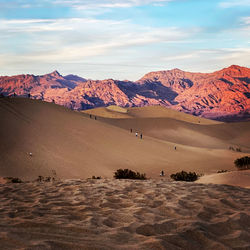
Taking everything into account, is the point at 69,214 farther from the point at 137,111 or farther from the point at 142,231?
the point at 137,111

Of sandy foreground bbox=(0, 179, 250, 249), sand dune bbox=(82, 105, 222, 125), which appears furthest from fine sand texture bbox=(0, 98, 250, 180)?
sand dune bbox=(82, 105, 222, 125)

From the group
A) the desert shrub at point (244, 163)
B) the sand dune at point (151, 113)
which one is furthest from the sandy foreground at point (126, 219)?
the sand dune at point (151, 113)

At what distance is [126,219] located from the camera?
5.20 m

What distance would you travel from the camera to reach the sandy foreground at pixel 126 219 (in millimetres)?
3922

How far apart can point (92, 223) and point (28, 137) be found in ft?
85.4

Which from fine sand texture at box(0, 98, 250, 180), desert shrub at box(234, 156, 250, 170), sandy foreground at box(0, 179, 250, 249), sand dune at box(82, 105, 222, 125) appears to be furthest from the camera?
sand dune at box(82, 105, 222, 125)

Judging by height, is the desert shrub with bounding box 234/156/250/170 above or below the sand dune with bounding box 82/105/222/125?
below

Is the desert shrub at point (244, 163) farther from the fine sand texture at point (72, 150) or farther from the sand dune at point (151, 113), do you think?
the sand dune at point (151, 113)

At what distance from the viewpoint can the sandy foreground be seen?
3.92 meters

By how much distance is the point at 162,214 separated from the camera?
5.60m

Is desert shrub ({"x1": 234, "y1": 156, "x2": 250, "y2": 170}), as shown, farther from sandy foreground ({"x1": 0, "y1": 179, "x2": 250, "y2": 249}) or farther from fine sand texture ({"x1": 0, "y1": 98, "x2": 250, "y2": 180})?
sandy foreground ({"x1": 0, "y1": 179, "x2": 250, "y2": 249})

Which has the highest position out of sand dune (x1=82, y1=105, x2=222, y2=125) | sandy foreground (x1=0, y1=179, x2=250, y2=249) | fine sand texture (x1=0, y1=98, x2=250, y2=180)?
sand dune (x1=82, y1=105, x2=222, y2=125)

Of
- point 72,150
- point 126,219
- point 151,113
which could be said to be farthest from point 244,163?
point 151,113

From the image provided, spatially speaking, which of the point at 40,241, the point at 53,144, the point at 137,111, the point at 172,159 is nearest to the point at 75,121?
the point at 53,144
